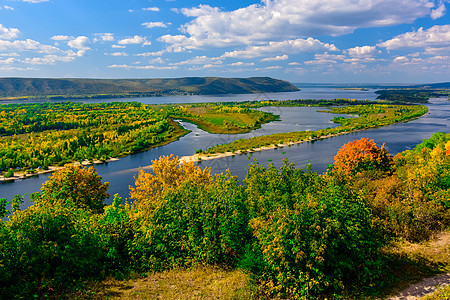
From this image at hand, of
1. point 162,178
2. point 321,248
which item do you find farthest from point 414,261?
point 162,178

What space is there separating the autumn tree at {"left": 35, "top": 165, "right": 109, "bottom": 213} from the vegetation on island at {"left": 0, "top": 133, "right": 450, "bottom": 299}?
1485cm

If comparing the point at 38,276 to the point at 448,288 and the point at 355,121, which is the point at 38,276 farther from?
the point at 355,121

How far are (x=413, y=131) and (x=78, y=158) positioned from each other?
14446cm

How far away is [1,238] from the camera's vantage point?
53.8 feet

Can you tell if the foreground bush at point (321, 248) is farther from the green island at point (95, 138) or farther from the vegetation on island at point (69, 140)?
the vegetation on island at point (69, 140)

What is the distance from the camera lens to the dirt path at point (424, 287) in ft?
52.7

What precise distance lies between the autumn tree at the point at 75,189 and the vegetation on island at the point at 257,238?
14.8m

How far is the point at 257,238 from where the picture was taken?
1947cm

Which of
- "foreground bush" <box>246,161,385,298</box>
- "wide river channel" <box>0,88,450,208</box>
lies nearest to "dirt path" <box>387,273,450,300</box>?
"foreground bush" <box>246,161,385,298</box>

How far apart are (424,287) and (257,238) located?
1003 centimetres

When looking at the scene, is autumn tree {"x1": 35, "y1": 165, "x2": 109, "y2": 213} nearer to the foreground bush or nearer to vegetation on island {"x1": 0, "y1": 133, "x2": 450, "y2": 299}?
vegetation on island {"x1": 0, "y1": 133, "x2": 450, "y2": 299}

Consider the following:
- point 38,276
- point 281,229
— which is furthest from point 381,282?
point 38,276

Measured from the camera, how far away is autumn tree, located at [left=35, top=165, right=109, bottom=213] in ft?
116

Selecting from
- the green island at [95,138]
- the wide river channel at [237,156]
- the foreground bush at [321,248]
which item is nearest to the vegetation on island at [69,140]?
the green island at [95,138]
